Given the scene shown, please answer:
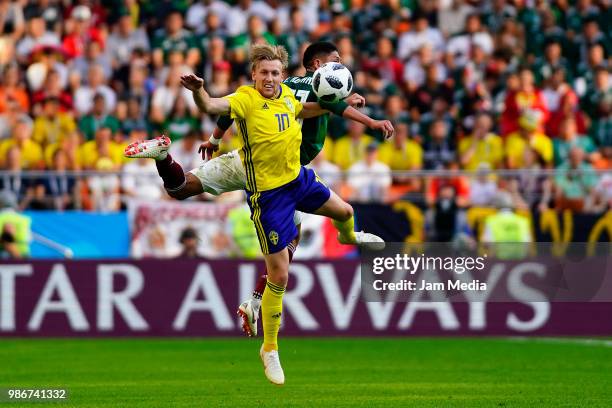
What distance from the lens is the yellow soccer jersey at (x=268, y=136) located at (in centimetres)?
1220

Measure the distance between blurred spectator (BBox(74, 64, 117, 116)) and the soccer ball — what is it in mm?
10753

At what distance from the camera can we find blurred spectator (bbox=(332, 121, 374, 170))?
21.5m

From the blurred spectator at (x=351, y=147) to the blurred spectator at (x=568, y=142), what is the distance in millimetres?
2976

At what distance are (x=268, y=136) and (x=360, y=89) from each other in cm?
1093

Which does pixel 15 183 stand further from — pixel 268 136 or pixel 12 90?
pixel 268 136

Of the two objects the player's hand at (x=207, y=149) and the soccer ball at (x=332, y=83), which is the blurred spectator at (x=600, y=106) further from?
the player's hand at (x=207, y=149)

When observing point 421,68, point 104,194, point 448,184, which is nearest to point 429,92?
point 421,68

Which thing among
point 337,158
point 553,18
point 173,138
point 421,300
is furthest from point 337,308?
point 553,18

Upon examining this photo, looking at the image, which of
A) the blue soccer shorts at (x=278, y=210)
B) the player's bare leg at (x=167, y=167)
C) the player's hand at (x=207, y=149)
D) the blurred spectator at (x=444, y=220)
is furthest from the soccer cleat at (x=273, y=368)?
the blurred spectator at (x=444, y=220)

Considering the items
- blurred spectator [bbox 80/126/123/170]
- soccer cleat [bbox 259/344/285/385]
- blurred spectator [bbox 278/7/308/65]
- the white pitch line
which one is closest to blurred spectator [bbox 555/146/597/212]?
the white pitch line

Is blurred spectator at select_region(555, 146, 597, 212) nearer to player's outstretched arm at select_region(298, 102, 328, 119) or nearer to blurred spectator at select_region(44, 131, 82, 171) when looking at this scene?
blurred spectator at select_region(44, 131, 82, 171)

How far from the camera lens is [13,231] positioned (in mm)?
20469

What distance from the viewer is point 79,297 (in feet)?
66.7

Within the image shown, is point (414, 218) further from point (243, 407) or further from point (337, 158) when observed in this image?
point (243, 407)
